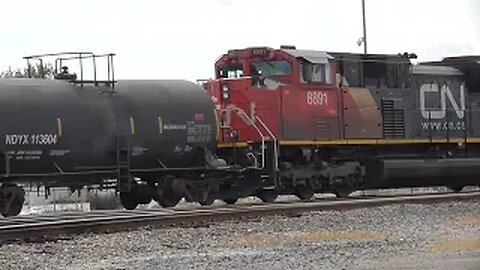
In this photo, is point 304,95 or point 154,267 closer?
point 154,267

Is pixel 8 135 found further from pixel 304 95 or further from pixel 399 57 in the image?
pixel 399 57

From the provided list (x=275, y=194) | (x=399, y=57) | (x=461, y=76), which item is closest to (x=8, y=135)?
(x=275, y=194)

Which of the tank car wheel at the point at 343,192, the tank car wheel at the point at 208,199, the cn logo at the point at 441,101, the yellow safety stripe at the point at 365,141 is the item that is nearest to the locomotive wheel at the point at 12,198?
the tank car wheel at the point at 208,199

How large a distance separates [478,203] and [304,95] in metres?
5.06

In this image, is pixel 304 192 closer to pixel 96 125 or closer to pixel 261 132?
pixel 261 132

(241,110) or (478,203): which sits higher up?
(241,110)

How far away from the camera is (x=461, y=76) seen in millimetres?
25641

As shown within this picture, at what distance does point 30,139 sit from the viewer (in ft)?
54.1

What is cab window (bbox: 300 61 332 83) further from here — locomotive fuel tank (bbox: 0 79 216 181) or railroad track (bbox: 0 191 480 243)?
railroad track (bbox: 0 191 480 243)

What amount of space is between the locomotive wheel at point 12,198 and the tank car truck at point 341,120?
5.95 m

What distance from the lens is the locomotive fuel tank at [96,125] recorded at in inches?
648

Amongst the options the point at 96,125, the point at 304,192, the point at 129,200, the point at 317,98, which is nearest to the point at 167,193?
the point at 129,200

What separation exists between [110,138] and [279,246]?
6928 millimetres

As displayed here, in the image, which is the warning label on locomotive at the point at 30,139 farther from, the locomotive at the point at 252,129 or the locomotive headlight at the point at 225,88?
the locomotive headlight at the point at 225,88
